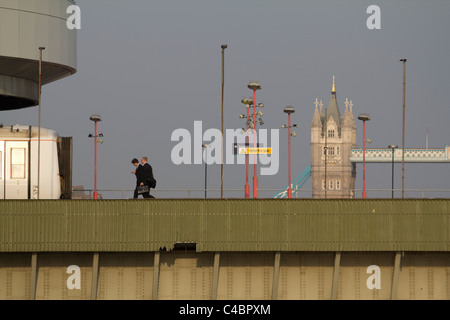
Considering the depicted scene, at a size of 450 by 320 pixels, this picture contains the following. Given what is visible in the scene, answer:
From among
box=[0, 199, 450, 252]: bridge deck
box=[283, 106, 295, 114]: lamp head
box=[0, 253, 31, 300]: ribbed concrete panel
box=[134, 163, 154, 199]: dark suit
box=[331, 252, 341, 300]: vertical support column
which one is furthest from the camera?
box=[283, 106, 295, 114]: lamp head

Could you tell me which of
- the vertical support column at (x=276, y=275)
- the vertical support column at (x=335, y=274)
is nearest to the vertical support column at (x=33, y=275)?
the vertical support column at (x=276, y=275)

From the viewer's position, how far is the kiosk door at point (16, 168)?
133 feet

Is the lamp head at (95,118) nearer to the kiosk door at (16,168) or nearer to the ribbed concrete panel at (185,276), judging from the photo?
the kiosk door at (16,168)

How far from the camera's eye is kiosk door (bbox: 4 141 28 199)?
4069 centimetres

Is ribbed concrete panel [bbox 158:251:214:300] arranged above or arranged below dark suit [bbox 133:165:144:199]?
below

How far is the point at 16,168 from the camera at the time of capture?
1608 inches

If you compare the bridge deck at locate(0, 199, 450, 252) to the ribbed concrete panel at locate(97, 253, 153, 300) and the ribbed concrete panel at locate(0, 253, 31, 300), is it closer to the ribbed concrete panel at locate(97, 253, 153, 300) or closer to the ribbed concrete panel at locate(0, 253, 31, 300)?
the ribbed concrete panel at locate(97, 253, 153, 300)

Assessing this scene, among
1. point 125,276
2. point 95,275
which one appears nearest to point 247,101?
point 125,276

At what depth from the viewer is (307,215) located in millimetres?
32438

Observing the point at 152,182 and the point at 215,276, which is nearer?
the point at 215,276

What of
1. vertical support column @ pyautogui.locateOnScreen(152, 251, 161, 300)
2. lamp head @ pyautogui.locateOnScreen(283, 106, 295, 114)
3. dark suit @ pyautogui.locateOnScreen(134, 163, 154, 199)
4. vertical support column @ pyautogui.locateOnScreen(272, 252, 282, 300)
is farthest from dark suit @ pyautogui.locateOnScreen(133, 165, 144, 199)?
lamp head @ pyautogui.locateOnScreen(283, 106, 295, 114)

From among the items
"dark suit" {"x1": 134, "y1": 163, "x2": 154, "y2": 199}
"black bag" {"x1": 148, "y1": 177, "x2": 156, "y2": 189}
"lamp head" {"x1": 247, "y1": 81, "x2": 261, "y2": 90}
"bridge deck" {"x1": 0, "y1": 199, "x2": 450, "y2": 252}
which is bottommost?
"bridge deck" {"x1": 0, "y1": 199, "x2": 450, "y2": 252}

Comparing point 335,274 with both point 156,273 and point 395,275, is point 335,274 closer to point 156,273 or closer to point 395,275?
point 395,275
